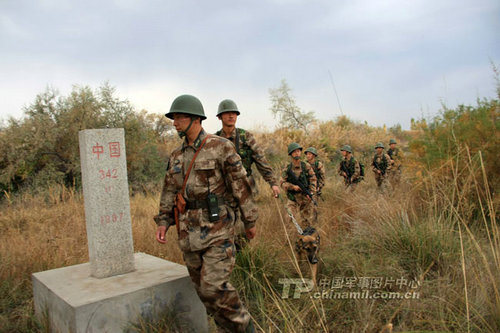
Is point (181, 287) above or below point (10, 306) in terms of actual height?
above

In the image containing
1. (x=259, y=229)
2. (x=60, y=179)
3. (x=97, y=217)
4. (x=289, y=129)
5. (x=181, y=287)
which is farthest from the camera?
(x=289, y=129)

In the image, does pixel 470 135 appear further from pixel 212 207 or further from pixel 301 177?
pixel 212 207

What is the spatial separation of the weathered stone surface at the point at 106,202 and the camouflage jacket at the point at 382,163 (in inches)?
324

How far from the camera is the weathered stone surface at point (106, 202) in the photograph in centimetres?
338

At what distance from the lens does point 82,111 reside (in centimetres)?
1059

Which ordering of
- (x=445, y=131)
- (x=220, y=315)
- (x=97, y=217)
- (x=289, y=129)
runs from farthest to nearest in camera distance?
(x=289, y=129), (x=445, y=131), (x=97, y=217), (x=220, y=315)

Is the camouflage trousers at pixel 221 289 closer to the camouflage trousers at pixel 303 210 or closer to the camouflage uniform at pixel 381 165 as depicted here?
the camouflage trousers at pixel 303 210

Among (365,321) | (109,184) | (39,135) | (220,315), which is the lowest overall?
(365,321)

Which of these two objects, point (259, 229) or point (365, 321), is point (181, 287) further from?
point (259, 229)

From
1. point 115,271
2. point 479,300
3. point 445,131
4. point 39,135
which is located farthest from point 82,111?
point 479,300

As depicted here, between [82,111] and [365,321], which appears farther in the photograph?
[82,111]

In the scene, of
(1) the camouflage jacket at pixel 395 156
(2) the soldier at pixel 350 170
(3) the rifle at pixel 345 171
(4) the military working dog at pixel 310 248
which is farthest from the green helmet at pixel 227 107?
(1) the camouflage jacket at pixel 395 156

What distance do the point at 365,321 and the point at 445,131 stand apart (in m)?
5.02

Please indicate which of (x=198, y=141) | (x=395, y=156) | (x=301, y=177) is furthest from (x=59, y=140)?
(x=395, y=156)
